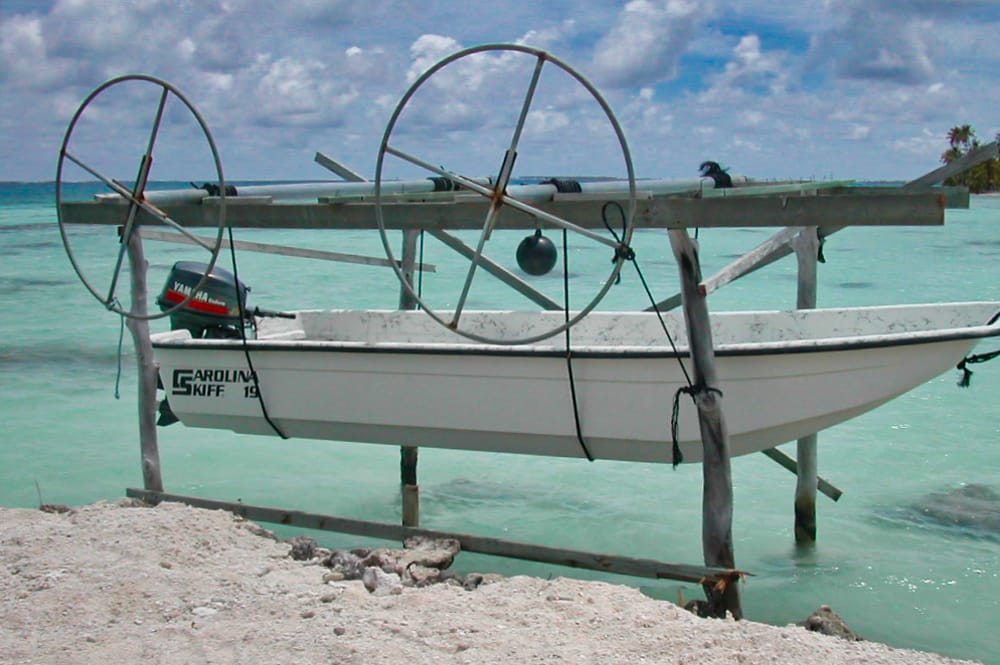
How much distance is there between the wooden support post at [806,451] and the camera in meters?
6.98

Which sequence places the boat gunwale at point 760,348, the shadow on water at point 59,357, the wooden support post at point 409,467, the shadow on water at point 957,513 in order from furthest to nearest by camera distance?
the shadow on water at point 59,357 < the shadow on water at point 957,513 < the wooden support post at point 409,467 < the boat gunwale at point 760,348

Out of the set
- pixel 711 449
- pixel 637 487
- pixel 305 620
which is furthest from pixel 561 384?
pixel 637 487

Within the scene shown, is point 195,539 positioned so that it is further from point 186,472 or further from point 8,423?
point 8,423

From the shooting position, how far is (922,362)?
5.86 m

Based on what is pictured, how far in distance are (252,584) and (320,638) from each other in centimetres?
77

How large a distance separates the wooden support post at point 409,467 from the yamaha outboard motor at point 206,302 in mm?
1327

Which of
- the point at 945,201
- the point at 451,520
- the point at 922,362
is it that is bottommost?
the point at 451,520

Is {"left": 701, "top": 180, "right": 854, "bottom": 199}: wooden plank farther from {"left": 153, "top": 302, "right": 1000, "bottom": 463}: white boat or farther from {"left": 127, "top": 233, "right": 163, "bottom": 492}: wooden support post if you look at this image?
{"left": 127, "top": 233, "right": 163, "bottom": 492}: wooden support post

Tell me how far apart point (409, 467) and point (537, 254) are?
2910 mm

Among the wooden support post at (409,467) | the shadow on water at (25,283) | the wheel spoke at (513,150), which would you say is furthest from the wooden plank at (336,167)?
the shadow on water at (25,283)

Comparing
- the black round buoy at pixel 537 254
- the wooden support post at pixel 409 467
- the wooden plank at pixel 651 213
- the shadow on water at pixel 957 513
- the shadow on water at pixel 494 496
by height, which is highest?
the wooden plank at pixel 651 213

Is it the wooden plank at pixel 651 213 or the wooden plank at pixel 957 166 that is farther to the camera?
the wooden plank at pixel 957 166

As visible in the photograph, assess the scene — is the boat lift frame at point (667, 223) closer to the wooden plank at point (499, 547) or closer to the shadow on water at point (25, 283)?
the wooden plank at point (499, 547)

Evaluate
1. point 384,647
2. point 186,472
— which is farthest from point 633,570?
point 186,472
